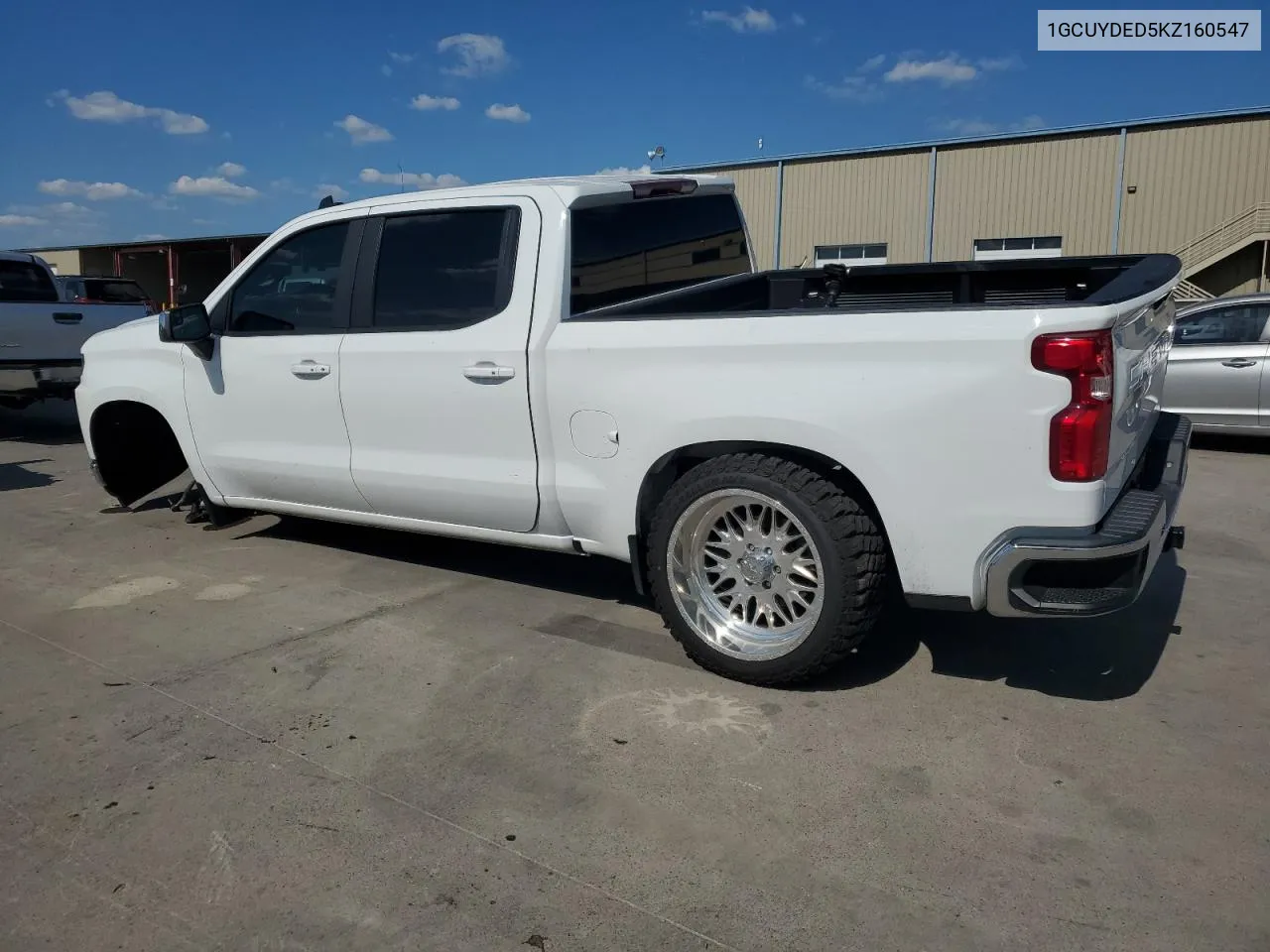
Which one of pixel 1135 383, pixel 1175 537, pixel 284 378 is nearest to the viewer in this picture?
pixel 1135 383

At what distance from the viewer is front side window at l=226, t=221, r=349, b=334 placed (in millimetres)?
4831

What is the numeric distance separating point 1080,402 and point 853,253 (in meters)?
26.9

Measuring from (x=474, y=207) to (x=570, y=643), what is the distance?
1.96 metres

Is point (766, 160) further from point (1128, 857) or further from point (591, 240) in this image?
point (1128, 857)

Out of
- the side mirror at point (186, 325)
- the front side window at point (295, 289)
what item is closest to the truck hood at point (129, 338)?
the side mirror at point (186, 325)

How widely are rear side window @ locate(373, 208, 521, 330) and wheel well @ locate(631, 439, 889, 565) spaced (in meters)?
1.02

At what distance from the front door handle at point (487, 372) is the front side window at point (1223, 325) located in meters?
7.70

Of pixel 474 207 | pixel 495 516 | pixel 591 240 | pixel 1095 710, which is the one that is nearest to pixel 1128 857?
pixel 1095 710

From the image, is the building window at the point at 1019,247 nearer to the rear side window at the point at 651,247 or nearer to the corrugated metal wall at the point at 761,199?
the corrugated metal wall at the point at 761,199

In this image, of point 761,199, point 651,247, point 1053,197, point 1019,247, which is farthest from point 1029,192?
point 651,247

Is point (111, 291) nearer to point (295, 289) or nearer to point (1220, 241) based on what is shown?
point (295, 289)

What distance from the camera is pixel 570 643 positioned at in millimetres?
4195

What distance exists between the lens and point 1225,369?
29.5ft

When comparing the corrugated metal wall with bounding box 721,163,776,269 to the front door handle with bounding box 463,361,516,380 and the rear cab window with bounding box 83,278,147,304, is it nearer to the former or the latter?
the rear cab window with bounding box 83,278,147,304
